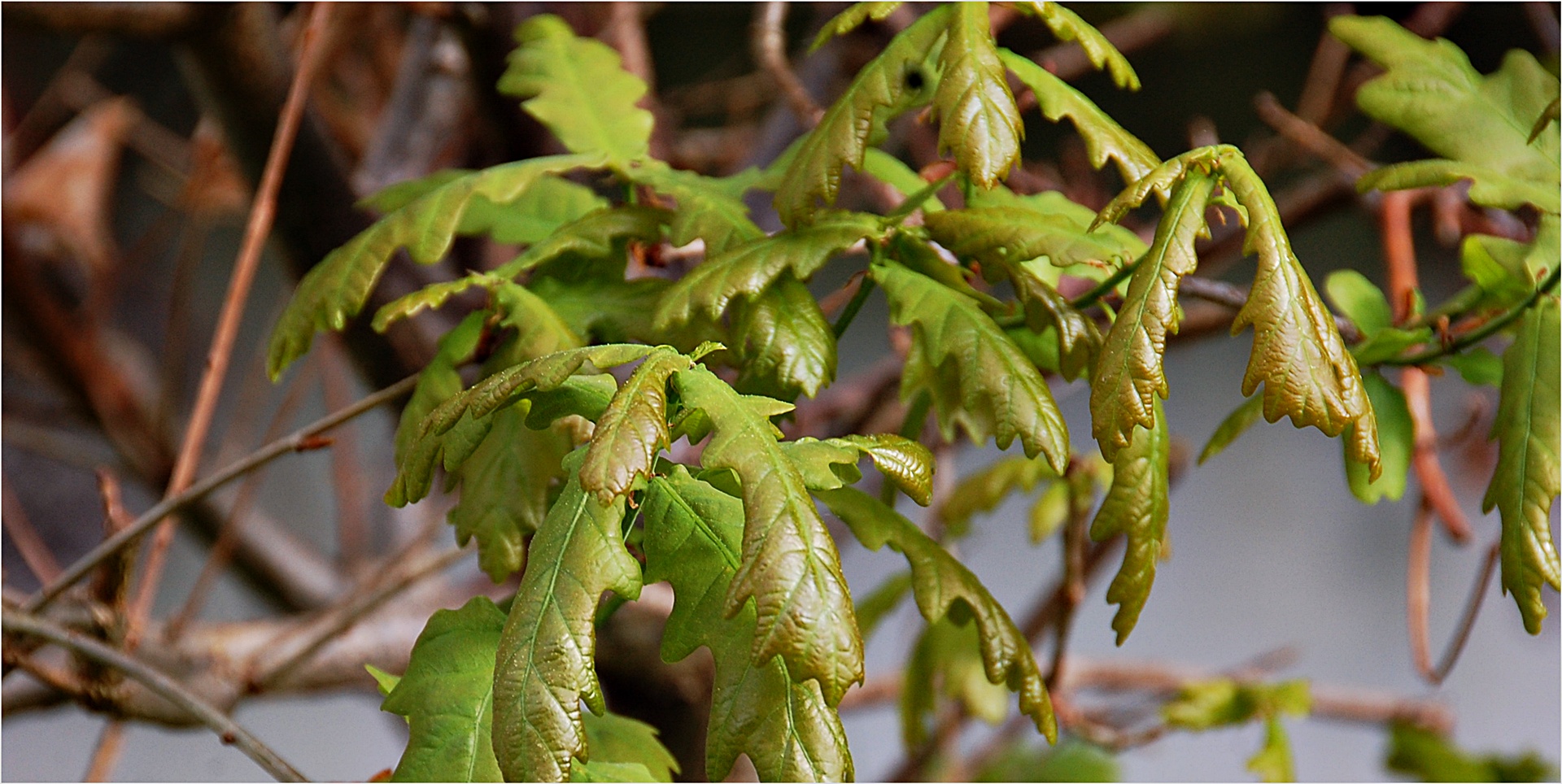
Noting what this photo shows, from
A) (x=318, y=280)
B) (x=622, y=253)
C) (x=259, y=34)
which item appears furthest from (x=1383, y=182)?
(x=259, y=34)

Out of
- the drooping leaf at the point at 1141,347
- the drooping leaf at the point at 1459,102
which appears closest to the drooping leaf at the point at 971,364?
the drooping leaf at the point at 1141,347

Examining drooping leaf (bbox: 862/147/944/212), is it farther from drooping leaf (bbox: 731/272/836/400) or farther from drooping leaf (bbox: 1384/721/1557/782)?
drooping leaf (bbox: 1384/721/1557/782)

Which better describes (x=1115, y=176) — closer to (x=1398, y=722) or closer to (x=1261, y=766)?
(x=1398, y=722)

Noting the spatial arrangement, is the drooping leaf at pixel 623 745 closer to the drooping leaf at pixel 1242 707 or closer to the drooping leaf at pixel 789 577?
the drooping leaf at pixel 789 577

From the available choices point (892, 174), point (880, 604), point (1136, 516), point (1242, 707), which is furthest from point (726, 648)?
point (1242, 707)

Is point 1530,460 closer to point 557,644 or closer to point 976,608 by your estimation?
point 976,608

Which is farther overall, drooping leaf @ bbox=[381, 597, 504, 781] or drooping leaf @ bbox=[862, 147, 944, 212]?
drooping leaf @ bbox=[862, 147, 944, 212]

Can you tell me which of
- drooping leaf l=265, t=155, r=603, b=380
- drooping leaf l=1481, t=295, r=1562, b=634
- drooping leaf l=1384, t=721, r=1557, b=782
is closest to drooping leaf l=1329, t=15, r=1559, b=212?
drooping leaf l=1481, t=295, r=1562, b=634

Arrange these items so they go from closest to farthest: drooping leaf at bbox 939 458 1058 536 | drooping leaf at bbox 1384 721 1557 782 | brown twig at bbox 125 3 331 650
Result: brown twig at bbox 125 3 331 650 < drooping leaf at bbox 939 458 1058 536 < drooping leaf at bbox 1384 721 1557 782
